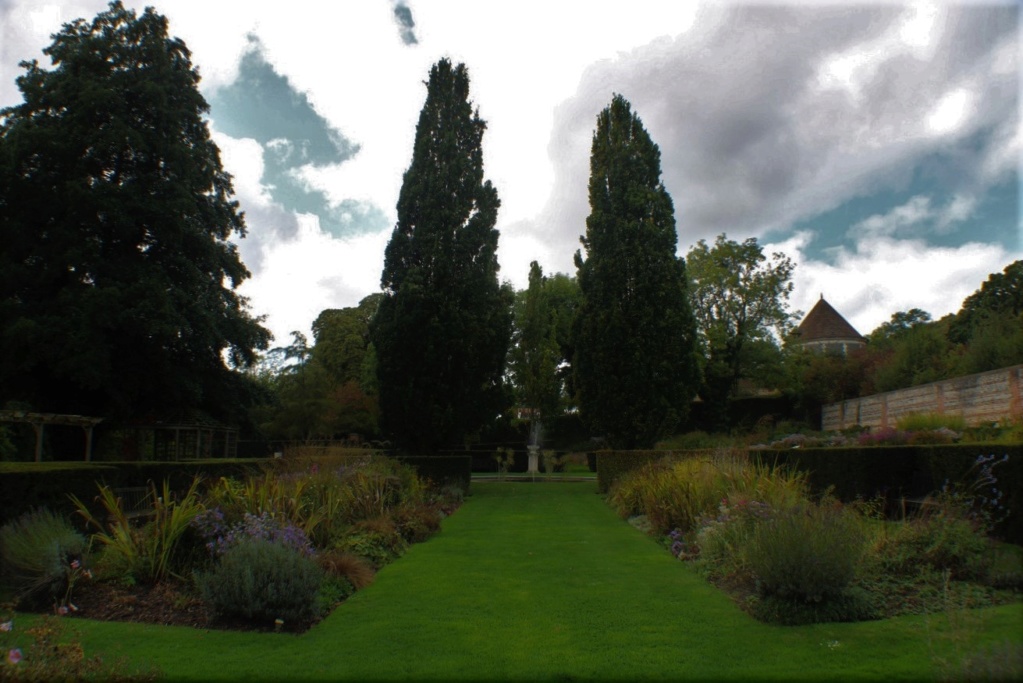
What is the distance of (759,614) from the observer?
5879 mm

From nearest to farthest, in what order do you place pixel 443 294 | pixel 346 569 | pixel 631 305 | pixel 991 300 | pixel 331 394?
1. pixel 346 569
2. pixel 443 294
3. pixel 631 305
4. pixel 991 300
5. pixel 331 394

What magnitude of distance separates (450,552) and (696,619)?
4.53m

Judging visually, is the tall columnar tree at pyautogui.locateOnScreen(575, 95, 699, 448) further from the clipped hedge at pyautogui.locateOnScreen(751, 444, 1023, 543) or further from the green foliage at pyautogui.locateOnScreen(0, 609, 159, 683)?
the green foliage at pyautogui.locateOnScreen(0, 609, 159, 683)

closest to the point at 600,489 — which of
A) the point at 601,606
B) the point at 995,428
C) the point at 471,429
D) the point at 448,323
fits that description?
the point at 471,429

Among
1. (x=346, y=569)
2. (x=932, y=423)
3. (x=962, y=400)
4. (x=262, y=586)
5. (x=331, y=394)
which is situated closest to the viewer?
(x=262, y=586)

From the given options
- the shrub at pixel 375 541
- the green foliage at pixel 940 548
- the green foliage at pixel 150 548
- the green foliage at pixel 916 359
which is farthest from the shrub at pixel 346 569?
the green foliage at pixel 916 359

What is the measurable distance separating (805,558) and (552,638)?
86.4 inches

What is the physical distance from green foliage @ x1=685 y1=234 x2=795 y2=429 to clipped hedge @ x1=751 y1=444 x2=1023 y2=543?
868 inches

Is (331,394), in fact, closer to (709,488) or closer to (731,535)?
(709,488)

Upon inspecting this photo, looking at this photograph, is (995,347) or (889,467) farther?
(995,347)

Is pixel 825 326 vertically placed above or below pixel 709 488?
above

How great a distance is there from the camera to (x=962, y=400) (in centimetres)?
1764

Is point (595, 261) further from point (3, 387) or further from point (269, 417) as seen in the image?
point (269, 417)

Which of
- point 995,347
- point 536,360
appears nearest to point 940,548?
point 995,347
